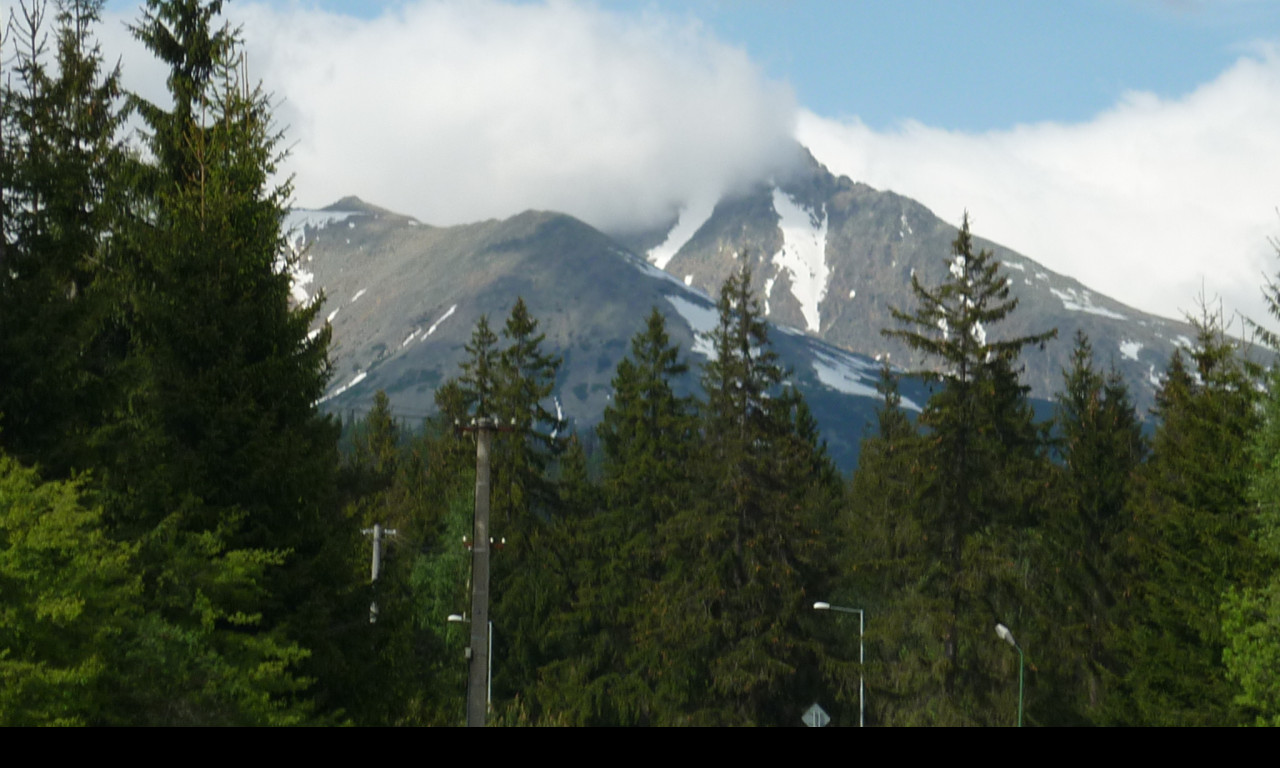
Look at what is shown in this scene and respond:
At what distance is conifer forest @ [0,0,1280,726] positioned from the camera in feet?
63.5

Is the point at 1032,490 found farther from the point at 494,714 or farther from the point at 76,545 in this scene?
the point at 76,545

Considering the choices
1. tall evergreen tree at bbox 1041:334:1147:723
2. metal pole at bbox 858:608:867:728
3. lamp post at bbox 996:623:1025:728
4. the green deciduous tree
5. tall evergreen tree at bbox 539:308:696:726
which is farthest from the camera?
tall evergreen tree at bbox 539:308:696:726

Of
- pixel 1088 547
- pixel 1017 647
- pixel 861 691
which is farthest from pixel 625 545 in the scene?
pixel 1017 647

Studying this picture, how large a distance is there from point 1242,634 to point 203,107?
25.7 m

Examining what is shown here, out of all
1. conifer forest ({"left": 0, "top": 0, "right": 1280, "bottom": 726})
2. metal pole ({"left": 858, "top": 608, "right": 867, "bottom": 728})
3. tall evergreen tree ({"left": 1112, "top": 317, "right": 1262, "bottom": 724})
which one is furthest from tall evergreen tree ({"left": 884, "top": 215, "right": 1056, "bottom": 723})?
metal pole ({"left": 858, "top": 608, "right": 867, "bottom": 728})

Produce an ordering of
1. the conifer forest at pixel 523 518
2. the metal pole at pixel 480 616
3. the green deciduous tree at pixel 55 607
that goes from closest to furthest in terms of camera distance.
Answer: the green deciduous tree at pixel 55 607 < the conifer forest at pixel 523 518 < the metal pole at pixel 480 616

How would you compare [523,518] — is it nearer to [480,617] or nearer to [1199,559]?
[1199,559]

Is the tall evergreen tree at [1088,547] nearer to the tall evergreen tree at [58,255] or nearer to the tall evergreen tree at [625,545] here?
the tall evergreen tree at [625,545]

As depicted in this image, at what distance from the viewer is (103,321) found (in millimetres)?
24547

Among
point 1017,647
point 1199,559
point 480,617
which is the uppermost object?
point 1199,559

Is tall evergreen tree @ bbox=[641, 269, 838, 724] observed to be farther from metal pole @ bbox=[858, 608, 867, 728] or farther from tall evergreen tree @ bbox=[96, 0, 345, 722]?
tall evergreen tree @ bbox=[96, 0, 345, 722]

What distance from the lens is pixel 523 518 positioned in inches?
2205

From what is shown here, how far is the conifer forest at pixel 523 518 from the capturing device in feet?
63.5

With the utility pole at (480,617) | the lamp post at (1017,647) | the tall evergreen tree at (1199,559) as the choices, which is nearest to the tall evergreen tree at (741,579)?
the lamp post at (1017,647)
